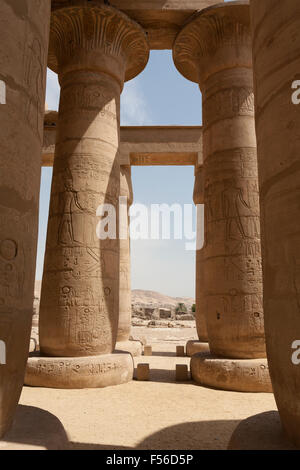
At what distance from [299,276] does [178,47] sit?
26.6 ft

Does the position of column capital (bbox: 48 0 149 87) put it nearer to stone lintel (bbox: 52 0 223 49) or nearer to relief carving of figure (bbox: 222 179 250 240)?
stone lintel (bbox: 52 0 223 49)

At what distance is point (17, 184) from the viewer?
2.80 meters

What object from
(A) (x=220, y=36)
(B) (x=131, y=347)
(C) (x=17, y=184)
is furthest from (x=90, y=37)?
(B) (x=131, y=347)

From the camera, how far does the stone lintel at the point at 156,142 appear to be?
13.4 metres

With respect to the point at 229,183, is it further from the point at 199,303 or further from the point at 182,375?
the point at 199,303

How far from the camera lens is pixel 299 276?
2414mm

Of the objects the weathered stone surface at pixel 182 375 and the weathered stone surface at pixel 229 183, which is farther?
the weathered stone surface at pixel 182 375

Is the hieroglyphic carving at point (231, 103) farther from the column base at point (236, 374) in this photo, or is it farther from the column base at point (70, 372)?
the column base at point (70, 372)

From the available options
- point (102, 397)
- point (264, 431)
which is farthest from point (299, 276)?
point (102, 397)

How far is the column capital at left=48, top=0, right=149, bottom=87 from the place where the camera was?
7668mm

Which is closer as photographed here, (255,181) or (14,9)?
(14,9)

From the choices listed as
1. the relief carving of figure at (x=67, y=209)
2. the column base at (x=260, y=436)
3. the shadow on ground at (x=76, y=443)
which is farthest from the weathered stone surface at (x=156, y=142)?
the column base at (x=260, y=436)

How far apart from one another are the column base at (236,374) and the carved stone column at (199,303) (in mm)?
3986
